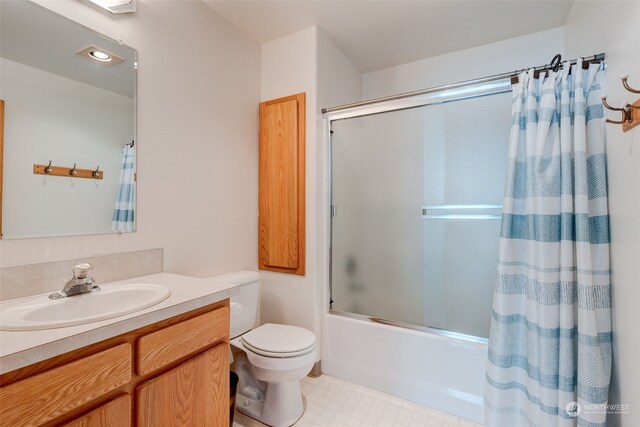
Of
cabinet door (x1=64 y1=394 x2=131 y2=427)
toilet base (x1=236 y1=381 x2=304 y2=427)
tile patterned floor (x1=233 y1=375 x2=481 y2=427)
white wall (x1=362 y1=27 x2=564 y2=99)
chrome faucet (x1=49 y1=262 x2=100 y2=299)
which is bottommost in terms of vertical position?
tile patterned floor (x1=233 y1=375 x2=481 y2=427)

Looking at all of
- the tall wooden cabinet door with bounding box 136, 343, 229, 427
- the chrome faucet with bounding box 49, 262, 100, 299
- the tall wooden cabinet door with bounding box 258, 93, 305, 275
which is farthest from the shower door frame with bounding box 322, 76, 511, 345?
the chrome faucet with bounding box 49, 262, 100, 299

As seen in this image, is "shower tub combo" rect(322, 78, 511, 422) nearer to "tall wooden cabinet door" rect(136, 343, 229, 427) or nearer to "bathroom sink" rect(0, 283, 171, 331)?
"tall wooden cabinet door" rect(136, 343, 229, 427)

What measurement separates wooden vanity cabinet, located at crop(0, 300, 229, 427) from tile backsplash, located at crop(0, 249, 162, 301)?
0.55 meters

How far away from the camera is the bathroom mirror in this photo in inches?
43.4

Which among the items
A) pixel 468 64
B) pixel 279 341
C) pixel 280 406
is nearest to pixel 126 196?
pixel 279 341

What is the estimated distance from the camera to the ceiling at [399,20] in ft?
6.01

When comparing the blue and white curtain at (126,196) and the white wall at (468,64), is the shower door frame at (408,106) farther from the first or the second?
the blue and white curtain at (126,196)

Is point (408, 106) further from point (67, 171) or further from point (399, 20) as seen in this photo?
point (67, 171)

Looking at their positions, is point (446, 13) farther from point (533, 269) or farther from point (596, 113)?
point (533, 269)

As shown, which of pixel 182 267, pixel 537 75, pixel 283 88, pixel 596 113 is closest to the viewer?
pixel 596 113

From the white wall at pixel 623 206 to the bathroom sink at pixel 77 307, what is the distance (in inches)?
61.9

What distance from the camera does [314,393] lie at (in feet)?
6.14

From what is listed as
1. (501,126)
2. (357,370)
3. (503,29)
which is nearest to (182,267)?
(357,370)

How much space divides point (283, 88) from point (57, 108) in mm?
1342
